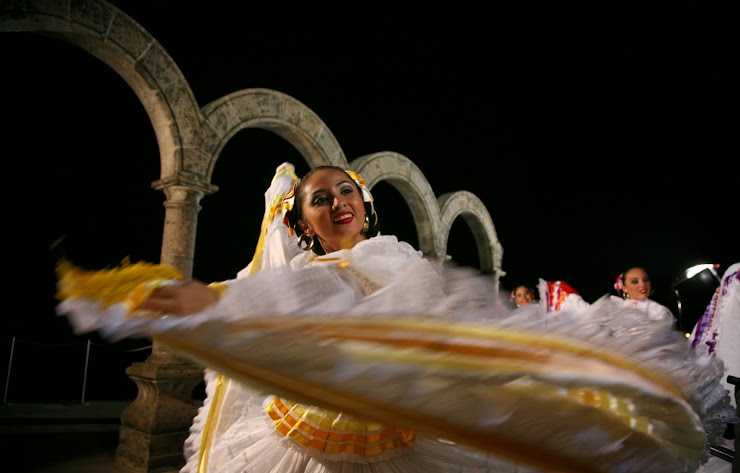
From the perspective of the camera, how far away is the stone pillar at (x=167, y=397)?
3812 mm

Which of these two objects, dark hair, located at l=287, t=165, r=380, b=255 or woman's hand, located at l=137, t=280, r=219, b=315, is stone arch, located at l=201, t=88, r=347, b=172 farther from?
woman's hand, located at l=137, t=280, r=219, b=315

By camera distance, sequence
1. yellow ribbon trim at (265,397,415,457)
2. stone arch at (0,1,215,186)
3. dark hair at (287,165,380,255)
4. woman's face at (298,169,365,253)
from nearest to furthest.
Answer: yellow ribbon trim at (265,397,415,457) < woman's face at (298,169,365,253) < dark hair at (287,165,380,255) < stone arch at (0,1,215,186)

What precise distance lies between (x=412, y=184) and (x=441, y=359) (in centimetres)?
719

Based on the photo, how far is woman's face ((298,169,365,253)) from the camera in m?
1.50

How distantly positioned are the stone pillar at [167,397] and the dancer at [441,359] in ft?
11.8

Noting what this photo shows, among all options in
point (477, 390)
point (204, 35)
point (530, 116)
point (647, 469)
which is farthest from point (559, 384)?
point (530, 116)

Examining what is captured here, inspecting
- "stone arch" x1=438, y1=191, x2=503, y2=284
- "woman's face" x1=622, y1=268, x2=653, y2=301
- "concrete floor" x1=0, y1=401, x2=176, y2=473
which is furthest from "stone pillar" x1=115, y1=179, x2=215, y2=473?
"stone arch" x1=438, y1=191, x2=503, y2=284

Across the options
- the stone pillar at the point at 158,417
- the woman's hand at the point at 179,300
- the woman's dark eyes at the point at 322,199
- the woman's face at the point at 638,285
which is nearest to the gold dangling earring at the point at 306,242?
the woman's dark eyes at the point at 322,199

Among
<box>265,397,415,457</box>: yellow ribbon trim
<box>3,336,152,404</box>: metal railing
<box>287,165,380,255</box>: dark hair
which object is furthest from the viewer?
<box>3,336,152,404</box>: metal railing

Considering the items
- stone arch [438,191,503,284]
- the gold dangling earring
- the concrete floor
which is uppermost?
stone arch [438,191,503,284]

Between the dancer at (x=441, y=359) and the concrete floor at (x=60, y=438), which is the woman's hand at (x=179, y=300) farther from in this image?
the concrete floor at (x=60, y=438)

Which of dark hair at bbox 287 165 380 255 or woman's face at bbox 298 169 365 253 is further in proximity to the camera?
dark hair at bbox 287 165 380 255

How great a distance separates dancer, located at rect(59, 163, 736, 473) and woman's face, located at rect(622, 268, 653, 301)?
15.1ft

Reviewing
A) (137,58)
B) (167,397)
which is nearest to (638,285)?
(167,397)
